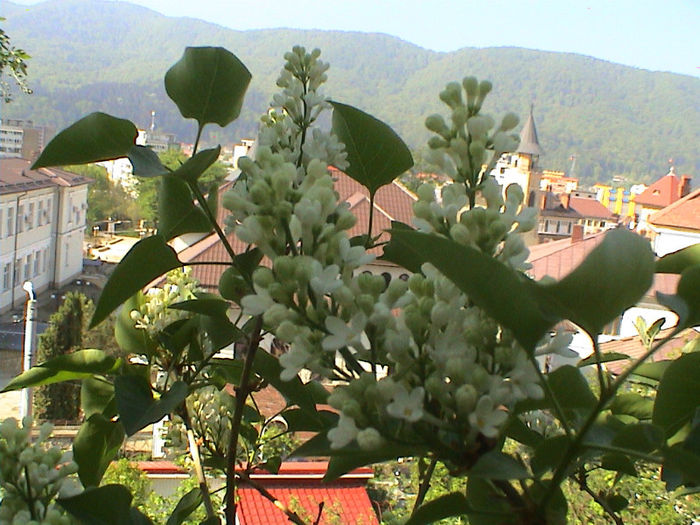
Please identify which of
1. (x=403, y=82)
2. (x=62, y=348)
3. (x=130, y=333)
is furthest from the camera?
(x=403, y=82)

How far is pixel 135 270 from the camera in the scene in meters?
0.32

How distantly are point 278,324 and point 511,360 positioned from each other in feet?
0.22

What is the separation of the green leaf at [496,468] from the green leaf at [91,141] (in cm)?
19

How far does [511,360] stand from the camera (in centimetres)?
22

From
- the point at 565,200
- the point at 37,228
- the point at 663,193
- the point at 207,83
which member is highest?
the point at 207,83

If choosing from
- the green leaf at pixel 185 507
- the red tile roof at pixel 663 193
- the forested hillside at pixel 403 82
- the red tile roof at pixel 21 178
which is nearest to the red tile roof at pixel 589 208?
the forested hillside at pixel 403 82

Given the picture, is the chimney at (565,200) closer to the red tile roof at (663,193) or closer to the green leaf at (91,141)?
the red tile roof at (663,193)

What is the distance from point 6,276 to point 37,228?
1.03 meters

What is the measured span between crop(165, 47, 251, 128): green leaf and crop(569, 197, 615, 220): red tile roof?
71.5ft

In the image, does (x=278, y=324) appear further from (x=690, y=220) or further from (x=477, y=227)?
(x=690, y=220)

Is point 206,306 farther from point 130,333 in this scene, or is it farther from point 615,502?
point 615,502

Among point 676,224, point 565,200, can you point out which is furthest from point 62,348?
point 565,200

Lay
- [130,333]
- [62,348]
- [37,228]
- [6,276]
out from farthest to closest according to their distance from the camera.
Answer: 1. [37,228]
2. [6,276]
3. [62,348]
4. [130,333]

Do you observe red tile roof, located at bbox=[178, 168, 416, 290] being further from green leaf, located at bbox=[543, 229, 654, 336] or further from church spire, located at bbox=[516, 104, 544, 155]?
church spire, located at bbox=[516, 104, 544, 155]
